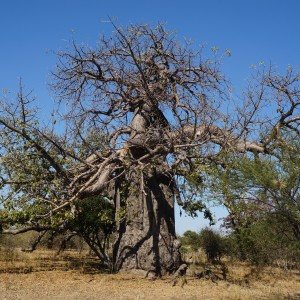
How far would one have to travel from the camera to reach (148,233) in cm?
1091

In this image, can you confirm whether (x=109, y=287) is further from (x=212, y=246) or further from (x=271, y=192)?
(x=212, y=246)

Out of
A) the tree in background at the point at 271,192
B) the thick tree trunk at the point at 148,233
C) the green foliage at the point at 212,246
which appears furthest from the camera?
the green foliage at the point at 212,246

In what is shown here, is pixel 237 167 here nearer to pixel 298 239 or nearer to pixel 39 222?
pixel 298 239

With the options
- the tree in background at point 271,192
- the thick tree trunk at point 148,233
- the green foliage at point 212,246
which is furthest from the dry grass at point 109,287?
the green foliage at point 212,246

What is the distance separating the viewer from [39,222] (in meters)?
9.59

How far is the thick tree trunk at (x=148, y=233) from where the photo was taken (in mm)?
10742

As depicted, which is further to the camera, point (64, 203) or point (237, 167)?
point (64, 203)

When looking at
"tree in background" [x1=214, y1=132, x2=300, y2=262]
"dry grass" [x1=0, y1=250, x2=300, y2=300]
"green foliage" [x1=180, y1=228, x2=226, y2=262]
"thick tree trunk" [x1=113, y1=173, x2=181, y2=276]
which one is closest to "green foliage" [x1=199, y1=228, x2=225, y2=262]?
"green foliage" [x1=180, y1=228, x2=226, y2=262]

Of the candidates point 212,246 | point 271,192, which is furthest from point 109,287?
point 212,246

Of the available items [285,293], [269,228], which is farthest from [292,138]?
[285,293]

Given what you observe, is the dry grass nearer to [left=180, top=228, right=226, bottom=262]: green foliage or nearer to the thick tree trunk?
the thick tree trunk

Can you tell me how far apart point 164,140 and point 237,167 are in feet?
8.13

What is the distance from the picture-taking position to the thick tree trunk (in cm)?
1074

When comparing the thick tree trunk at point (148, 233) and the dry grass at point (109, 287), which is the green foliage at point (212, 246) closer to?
the dry grass at point (109, 287)
